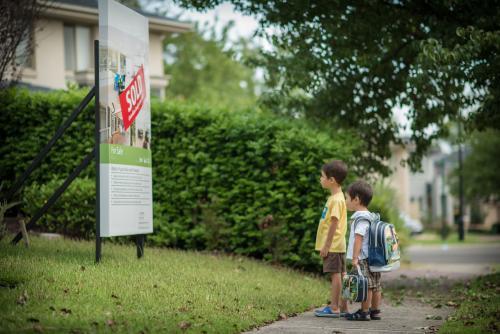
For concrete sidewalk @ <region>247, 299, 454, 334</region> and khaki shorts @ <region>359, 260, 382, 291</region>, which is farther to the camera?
khaki shorts @ <region>359, 260, 382, 291</region>

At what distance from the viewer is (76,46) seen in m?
28.7

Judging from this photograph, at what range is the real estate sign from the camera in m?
9.30

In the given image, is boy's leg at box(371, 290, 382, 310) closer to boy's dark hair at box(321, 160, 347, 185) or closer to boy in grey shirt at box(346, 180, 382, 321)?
boy in grey shirt at box(346, 180, 382, 321)

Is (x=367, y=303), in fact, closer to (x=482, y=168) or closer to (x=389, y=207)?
(x=389, y=207)

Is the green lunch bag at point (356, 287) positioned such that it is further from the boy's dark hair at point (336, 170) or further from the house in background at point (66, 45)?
the house in background at point (66, 45)

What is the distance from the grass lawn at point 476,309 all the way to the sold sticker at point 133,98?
4.71m

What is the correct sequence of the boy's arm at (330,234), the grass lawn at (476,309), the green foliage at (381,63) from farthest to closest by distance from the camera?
the green foliage at (381,63) → the boy's arm at (330,234) → the grass lawn at (476,309)

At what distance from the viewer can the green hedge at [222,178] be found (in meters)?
12.3

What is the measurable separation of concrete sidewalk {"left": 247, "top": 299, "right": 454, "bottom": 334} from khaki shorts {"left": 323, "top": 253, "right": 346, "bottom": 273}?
54cm

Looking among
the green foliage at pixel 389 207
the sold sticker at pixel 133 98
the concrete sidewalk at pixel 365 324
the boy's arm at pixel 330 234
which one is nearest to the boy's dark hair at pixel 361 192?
the boy's arm at pixel 330 234

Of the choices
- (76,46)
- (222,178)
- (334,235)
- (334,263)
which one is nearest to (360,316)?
(334,263)

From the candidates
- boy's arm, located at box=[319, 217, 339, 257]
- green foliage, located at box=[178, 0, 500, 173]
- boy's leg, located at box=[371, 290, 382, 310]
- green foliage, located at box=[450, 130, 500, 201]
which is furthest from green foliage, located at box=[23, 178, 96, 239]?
green foliage, located at box=[450, 130, 500, 201]

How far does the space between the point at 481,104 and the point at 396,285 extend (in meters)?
3.53

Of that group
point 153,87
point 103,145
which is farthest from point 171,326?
point 153,87
